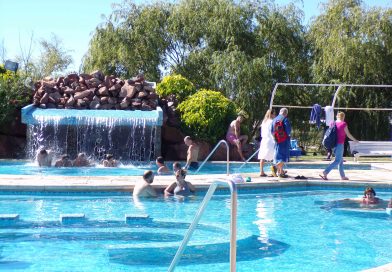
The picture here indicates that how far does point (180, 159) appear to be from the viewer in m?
19.5

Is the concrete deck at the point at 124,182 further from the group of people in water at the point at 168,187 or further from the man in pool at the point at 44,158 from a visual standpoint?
the man in pool at the point at 44,158

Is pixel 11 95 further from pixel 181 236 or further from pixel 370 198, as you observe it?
pixel 181 236

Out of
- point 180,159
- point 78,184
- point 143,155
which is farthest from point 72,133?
point 78,184

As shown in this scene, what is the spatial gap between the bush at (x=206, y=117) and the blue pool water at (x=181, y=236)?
850 cm

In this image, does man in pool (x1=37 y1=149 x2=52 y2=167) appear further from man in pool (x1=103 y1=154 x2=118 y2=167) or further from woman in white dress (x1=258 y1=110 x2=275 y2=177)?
woman in white dress (x1=258 y1=110 x2=275 y2=177)

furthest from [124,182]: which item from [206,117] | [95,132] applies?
[206,117]

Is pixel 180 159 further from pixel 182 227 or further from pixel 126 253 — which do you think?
pixel 126 253

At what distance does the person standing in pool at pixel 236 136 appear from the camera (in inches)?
755

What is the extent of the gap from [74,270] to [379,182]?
8.32m

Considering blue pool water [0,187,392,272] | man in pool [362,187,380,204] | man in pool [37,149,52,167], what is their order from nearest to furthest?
blue pool water [0,187,392,272], man in pool [362,187,380,204], man in pool [37,149,52,167]

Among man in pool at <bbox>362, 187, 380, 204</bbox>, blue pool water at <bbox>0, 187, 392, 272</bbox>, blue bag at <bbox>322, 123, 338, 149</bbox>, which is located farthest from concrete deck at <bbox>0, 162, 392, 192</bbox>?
man in pool at <bbox>362, 187, 380, 204</bbox>

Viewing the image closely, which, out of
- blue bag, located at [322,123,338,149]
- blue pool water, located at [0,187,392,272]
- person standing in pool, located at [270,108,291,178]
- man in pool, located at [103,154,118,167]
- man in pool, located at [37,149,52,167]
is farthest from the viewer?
man in pool, located at [103,154,118,167]

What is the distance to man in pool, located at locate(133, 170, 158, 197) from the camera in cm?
1077

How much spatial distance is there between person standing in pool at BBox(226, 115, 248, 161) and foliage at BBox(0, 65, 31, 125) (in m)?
6.49
